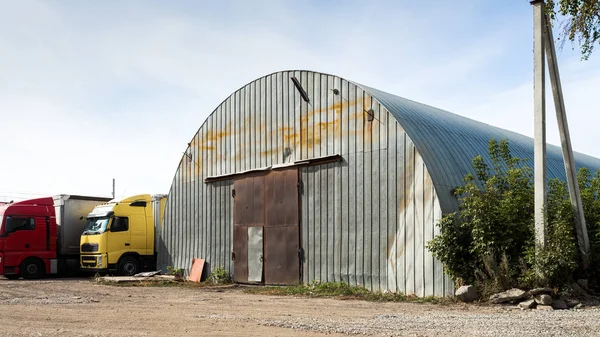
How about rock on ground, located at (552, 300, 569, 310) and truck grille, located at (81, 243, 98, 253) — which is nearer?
rock on ground, located at (552, 300, 569, 310)

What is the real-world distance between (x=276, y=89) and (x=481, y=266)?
8.90m

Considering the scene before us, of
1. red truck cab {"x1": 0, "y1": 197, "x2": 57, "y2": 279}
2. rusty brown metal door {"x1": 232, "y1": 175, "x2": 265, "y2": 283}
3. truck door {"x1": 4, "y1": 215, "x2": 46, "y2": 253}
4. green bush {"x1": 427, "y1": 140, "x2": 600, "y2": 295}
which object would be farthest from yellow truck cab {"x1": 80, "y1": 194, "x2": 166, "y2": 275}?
green bush {"x1": 427, "y1": 140, "x2": 600, "y2": 295}

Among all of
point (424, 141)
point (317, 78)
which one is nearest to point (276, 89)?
point (317, 78)

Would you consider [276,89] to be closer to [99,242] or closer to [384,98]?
[384,98]

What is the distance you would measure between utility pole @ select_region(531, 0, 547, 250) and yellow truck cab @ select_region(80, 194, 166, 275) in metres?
15.6

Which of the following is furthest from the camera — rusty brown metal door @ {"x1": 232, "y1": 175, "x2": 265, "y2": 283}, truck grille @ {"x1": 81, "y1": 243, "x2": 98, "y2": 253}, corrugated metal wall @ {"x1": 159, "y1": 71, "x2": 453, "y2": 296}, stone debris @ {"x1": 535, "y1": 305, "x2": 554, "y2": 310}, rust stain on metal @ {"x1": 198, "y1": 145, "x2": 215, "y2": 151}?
truck grille @ {"x1": 81, "y1": 243, "x2": 98, "y2": 253}

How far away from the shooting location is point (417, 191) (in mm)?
15500

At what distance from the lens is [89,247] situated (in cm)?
2447

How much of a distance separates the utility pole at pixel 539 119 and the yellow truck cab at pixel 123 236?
1563 centimetres

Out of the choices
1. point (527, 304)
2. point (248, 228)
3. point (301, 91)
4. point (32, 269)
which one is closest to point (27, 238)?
point (32, 269)

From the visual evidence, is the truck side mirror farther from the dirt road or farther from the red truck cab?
the dirt road

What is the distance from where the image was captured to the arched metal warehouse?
1573 cm

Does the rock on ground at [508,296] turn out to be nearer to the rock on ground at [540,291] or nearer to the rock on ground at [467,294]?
the rock on ground at [540,291]

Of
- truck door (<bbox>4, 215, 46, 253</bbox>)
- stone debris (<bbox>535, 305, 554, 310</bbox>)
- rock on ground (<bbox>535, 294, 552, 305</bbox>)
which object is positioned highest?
truck door (<bbox>4, 215, 46, 253</bbox>)
